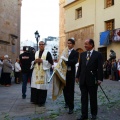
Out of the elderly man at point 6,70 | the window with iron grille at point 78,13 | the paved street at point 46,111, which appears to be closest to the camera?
the paved street at point 46,111

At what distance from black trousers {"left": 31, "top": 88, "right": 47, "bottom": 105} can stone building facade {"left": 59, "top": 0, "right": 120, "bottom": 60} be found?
56.0 ft

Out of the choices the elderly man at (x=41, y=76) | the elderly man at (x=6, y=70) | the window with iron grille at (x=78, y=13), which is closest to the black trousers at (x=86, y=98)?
the elderly man at (x=41, y=76)

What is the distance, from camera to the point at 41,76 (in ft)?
28.7

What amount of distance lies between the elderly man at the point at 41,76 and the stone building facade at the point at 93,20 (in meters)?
16.9

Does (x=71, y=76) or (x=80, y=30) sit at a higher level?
(x=80, y=30)

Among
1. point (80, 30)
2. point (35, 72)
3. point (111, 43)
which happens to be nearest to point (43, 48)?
point (35, 72)

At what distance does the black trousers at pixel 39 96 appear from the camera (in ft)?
28.4

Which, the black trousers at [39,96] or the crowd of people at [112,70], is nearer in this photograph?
the black trousers at [39,96]

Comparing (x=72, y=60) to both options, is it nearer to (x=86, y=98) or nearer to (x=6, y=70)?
(x=86, y=98)

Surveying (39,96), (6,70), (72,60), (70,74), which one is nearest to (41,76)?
A: (39,96)

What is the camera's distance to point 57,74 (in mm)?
7383

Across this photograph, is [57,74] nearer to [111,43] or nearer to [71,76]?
[71,76]

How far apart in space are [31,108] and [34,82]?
96cm

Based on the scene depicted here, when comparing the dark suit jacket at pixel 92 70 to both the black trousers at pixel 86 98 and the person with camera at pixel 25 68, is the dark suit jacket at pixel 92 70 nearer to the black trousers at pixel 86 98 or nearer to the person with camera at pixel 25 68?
the black trousers at pixel 86 98
